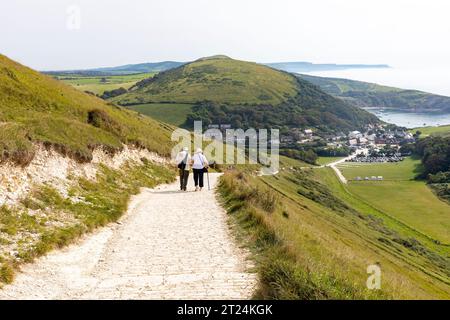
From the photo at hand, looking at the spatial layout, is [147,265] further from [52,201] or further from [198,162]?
[198,162]

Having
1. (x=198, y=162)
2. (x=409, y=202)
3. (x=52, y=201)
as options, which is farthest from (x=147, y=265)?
(x=409, y=202)

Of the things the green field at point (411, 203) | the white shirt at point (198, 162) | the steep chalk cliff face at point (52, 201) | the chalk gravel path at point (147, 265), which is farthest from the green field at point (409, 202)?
the chalk gravel path at point (147, 265)

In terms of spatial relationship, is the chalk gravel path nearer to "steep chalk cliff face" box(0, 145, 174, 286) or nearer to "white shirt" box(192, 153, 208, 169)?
"steep chalk cliff face" box(0, 145, 174, 286)

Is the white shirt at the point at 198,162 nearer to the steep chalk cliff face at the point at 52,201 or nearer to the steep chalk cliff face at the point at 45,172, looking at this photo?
the steep chalk cliff face at the point at 52,201

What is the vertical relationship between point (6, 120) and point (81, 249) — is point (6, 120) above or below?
above

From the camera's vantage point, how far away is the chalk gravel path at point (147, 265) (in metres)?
9.55

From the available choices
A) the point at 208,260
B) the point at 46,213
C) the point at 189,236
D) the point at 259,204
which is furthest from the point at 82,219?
the point at 259,204

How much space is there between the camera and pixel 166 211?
19.5 meters

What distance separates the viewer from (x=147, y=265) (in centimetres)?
1177
